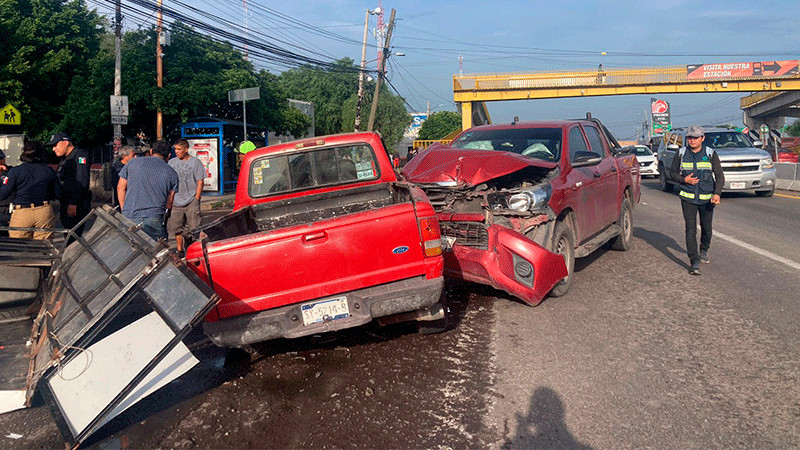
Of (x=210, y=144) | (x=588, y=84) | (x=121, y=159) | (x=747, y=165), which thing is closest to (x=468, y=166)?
(x=121, y=159)

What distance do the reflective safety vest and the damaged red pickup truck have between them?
3.13 ft

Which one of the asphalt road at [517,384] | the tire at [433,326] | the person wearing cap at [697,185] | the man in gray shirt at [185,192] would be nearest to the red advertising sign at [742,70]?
the person wearing cap at [697,185]

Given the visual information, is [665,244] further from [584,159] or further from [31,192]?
[31,192]

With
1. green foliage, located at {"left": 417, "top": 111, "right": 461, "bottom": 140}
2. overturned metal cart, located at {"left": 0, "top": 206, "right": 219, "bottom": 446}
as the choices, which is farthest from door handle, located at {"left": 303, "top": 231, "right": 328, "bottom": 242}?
green foliage, located at {"left": 417, "top": 111, "right": 461, "bottom": 140}

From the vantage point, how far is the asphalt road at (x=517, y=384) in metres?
3.73

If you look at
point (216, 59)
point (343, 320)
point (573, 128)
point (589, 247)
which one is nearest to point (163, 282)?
point (343, 320)

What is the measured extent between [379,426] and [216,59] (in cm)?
2578

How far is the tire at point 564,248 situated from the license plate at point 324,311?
2.67 metres

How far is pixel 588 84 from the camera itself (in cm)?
4397

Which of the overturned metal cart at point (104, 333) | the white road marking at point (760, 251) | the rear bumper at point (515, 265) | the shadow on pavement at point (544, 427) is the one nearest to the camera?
the shadow on pavement at point (544, 427)

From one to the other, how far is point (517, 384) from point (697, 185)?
4.65m

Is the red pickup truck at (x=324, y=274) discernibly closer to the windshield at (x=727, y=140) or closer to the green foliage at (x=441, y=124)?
the windshield at (x=727, y=140)

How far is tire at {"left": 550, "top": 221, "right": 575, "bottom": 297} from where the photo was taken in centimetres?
654

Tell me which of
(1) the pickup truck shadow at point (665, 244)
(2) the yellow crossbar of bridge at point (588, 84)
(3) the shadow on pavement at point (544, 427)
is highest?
(2) the yellow crossbar of bridge at point (588, 84)
